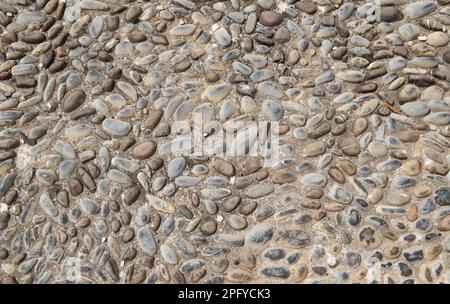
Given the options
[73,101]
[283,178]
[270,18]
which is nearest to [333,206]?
[283,178]

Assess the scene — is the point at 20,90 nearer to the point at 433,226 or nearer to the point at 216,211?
the point at 216,211

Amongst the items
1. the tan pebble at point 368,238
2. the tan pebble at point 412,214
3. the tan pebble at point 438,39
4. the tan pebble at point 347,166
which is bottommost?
the tan pebble at point 368,238

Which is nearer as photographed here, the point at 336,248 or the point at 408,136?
the point at 336,248

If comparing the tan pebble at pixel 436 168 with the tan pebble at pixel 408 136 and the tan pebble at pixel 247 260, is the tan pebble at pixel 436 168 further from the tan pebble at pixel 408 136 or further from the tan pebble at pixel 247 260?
the tan pebble at pixel 247 260

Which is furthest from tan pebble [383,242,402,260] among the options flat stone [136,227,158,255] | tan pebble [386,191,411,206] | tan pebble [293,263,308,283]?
flat stone [136,227,158,255]

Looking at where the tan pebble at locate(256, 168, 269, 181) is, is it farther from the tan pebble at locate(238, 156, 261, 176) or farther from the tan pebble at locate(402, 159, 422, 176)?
the tan pebble at locate(402, 159, 422, 176)

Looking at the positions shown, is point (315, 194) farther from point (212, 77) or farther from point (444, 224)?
point (212, 77)

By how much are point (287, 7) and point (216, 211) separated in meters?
0.73

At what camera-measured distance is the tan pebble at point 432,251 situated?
1650 mm

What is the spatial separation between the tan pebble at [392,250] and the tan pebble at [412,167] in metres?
0.22

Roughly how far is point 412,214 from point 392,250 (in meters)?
0.12

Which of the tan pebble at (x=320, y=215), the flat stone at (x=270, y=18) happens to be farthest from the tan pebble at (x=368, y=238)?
the flat stone at (x=270, y=18)

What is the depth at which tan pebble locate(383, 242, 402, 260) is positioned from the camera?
166cm

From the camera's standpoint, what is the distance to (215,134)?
6.00ft
